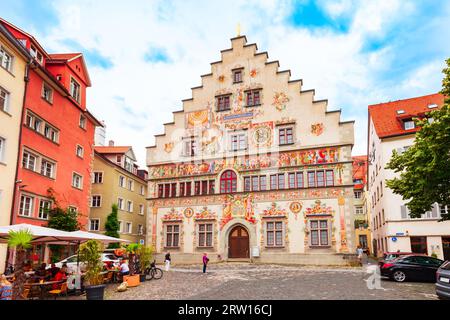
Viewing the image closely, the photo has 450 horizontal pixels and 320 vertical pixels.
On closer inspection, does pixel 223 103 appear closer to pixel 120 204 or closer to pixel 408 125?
pixel 120 204

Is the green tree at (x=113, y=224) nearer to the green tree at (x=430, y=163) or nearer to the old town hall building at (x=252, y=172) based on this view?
the old town hall building at (x=252, y=172)

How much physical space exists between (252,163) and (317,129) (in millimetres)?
6224

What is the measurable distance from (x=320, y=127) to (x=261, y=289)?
61.1ft

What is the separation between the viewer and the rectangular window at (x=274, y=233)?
2969 centimetres

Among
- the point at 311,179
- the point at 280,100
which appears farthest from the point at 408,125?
the point at 280,100

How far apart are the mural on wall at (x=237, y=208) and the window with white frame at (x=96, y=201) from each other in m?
14.1

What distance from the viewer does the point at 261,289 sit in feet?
49.8

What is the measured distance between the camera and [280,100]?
3250 cm

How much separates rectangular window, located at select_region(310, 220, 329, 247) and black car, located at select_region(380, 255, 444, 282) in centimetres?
958

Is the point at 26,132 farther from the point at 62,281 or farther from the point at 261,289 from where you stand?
the point at 261,289

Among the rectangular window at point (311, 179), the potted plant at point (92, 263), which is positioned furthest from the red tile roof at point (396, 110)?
the potted plant at point (92, 263)

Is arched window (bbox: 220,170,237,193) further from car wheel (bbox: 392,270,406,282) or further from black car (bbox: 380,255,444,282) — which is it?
car wheel (bbox: 392,270,406,282)

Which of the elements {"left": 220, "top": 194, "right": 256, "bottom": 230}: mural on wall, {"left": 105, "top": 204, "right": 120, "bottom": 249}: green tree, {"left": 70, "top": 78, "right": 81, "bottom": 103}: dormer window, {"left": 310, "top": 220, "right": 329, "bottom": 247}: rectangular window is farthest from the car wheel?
{"left": 105, "top": 204, "right": 120, "bottom": 249}: green tree
